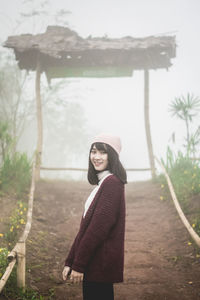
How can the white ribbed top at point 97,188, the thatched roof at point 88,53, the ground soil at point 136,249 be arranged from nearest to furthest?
the white ribbed top at point 97,188
the ground soil at point 136,249
the thatched roof at point 88,53

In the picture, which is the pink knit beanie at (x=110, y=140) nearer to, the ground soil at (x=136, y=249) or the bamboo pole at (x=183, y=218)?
the ground soil at (x=136, y=249)

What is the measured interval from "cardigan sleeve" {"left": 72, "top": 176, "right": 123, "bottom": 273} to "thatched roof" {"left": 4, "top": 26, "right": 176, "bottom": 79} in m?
6.84

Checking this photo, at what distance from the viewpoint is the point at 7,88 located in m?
18.3

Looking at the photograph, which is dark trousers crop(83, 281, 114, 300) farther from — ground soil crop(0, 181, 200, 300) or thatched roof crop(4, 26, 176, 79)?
thatched roof crop(4, 26, 176, 79)

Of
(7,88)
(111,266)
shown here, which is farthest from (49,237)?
(7,88)

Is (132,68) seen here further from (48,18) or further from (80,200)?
(48,18)

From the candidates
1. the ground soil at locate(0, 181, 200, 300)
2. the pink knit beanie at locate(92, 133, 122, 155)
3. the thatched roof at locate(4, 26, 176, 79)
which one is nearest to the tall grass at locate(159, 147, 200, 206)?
the ground soil at locate(0, 181, 200, 300)

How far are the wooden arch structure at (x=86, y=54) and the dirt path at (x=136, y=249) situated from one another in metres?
1.98

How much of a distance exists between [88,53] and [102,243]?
7449 millimetres

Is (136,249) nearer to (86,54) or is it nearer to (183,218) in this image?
(183,218)

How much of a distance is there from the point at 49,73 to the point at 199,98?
14.8 ft

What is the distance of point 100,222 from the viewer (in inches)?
70.2

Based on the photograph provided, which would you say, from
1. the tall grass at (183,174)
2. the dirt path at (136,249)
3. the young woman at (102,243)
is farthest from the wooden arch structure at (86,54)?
the young woman at (102,243)

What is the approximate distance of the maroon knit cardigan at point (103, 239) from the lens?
5.75 feet
